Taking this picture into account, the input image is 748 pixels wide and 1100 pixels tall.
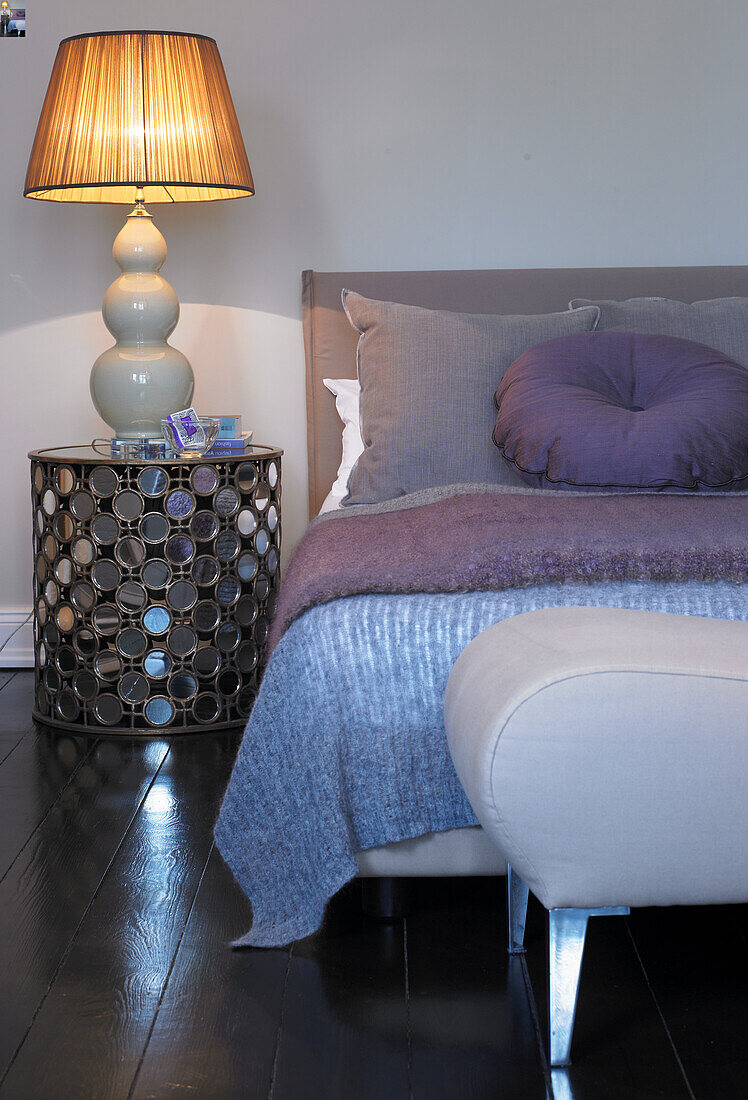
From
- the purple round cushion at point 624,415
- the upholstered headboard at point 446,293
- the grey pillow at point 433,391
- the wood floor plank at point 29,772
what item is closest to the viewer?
the wood floor plank at point 29,772

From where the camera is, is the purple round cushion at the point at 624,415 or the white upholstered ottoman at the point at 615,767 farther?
the purple round cushion at the point at 624,415

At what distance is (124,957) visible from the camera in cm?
141

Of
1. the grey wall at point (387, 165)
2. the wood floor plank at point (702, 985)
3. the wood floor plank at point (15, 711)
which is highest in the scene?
the grey wall at point (387, 165)

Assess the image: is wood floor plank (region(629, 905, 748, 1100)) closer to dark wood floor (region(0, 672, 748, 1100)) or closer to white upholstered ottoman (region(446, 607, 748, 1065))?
dark wood floor (region(0, 672, 748, 1100))

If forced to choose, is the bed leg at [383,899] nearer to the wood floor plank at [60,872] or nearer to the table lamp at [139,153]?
the wood floor plank at [60,872]

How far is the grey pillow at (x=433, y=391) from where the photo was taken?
2.27 metres

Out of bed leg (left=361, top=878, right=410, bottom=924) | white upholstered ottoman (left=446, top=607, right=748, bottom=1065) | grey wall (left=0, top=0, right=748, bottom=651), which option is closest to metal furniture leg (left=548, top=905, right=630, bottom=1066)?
white upholstered ottoman (left=446, top=607, right=748, bottom=1065)

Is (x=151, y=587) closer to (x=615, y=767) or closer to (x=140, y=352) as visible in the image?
(x=140, y=352)

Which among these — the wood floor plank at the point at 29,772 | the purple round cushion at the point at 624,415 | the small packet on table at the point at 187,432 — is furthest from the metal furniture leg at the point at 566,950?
the small packet on table at the point at 187,432

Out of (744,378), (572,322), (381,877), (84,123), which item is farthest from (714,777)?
(84,123)

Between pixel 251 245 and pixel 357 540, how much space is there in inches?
61.4

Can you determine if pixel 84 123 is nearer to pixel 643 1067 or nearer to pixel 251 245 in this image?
pixel 251 245

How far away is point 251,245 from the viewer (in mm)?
2900

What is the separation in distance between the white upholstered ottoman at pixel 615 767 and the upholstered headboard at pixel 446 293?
179 cm
